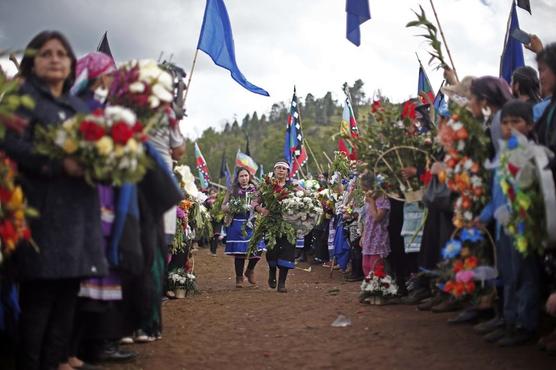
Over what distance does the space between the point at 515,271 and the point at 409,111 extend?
7.91ft

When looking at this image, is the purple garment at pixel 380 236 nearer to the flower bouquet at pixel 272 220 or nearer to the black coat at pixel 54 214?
the flower bouquet at pixel 272 220

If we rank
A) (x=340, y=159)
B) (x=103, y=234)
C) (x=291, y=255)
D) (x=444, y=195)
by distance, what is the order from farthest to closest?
(x=340, y=159), (x=291, y=255), (x=444, y=195), (x=103, y=234)

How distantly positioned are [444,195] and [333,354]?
1.61 m

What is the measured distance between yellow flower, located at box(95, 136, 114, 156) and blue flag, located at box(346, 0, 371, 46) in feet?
21.5

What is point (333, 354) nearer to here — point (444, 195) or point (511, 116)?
point (444, 195)

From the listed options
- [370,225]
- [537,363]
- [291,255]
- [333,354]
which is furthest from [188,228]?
[537,363]

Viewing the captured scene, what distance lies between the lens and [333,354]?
555 cm

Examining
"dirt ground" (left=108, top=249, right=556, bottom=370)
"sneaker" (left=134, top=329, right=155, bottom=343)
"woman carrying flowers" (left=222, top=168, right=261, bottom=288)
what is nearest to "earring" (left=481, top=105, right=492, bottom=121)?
"dirt ground" (left=108, top=249, right=556, bottom=370)

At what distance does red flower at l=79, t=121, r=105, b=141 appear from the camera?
4016 mm

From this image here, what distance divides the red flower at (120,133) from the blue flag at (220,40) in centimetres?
553

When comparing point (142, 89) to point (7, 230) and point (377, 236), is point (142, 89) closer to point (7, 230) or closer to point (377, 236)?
point (7, 230)

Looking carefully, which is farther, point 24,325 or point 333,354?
point 333,354

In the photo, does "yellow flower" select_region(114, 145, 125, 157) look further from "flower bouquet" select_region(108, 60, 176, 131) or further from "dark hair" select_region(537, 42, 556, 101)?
"dark hair" select_region(537, 42, 556, 101)

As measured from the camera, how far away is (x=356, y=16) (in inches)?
394
